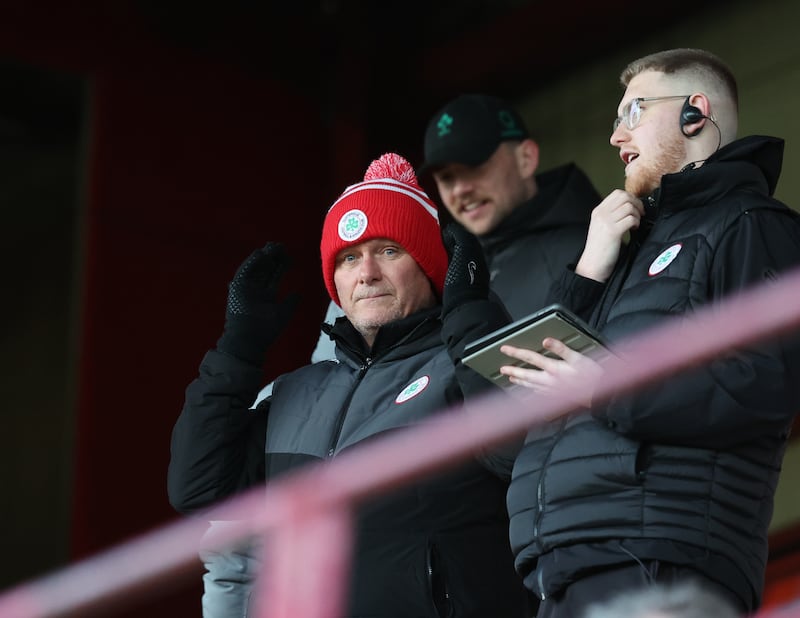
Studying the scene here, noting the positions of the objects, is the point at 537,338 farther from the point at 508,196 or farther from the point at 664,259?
the point at 508,196

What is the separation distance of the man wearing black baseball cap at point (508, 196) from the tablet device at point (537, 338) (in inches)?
34.8

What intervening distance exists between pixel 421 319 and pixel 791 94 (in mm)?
3373

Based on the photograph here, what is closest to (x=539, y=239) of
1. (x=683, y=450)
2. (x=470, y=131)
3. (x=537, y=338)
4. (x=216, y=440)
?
(x=470, y=131)

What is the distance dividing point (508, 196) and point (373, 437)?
46.9 inches

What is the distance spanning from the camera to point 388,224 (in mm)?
2846

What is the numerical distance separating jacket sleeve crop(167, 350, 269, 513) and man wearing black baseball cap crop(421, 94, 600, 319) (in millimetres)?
678

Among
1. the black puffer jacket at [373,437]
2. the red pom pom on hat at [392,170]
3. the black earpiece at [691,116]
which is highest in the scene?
the black earpiece at [691,116]

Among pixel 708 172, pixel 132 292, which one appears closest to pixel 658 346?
pixel 708 172

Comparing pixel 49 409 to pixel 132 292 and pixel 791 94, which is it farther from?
pixel 791 94

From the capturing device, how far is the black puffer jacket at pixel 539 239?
127 inches

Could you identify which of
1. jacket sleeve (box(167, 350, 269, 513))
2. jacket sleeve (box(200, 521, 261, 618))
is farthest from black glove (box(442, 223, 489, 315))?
jacket sleeve (box(200, 521, 261, 618))

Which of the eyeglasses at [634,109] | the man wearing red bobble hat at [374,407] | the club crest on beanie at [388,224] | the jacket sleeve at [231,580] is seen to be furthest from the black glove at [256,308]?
the eyeglasses at [634,109]

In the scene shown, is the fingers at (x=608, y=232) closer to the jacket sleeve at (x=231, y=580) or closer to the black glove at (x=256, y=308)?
the black glove at (x=256, y=308)

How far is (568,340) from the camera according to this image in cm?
220
